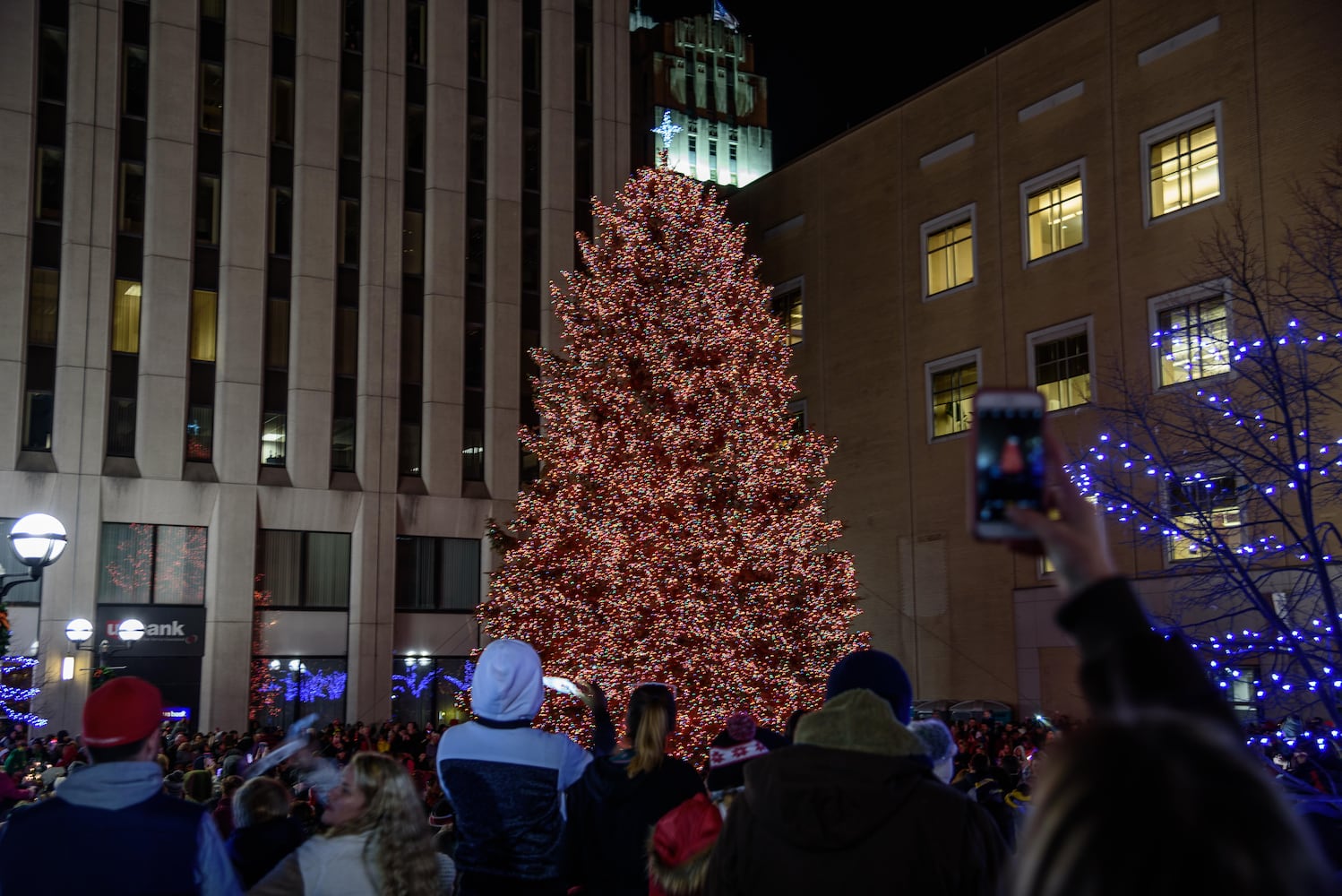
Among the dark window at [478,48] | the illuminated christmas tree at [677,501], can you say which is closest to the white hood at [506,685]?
the illuminated christmas tree at [677,501]

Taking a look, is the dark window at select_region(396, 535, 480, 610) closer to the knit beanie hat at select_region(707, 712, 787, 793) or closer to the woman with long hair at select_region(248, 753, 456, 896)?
the knit beanie hat at select_region(707, 712, 787, 793)

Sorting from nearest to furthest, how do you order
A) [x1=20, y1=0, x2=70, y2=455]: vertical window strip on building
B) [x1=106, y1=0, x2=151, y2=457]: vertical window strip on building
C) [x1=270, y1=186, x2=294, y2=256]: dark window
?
[x1=20, y1=0, x2=70, y2=455]: vertical window strip on building
[x1=106, y1=0, x2=151, y2=457]: vertical window strip on building
[x1=270, y1=186, x2=294, y2=256]: dark window

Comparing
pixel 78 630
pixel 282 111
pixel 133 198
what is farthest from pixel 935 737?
pixel 282 111

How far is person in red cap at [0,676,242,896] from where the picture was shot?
4.11 m

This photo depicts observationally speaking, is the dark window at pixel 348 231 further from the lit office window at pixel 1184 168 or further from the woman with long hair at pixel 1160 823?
the woman with long hair at pixel 1160 823

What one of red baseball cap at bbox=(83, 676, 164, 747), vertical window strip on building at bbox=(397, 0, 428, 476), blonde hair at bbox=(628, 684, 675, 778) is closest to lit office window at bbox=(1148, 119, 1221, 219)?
vertical window strip on building at bbox=(397, 0, 428, 476)

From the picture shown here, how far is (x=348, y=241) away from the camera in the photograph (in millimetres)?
41219

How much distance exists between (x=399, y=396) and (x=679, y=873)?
3659cm

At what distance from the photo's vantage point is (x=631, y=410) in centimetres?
2203

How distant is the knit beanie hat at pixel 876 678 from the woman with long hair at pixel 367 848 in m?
1.64

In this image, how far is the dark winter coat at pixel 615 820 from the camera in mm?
5941

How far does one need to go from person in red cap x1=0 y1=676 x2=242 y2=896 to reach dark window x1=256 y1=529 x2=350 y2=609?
35.8 metres

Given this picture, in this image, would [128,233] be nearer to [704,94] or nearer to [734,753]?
[734,753]

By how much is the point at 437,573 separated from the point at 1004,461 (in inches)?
1573
